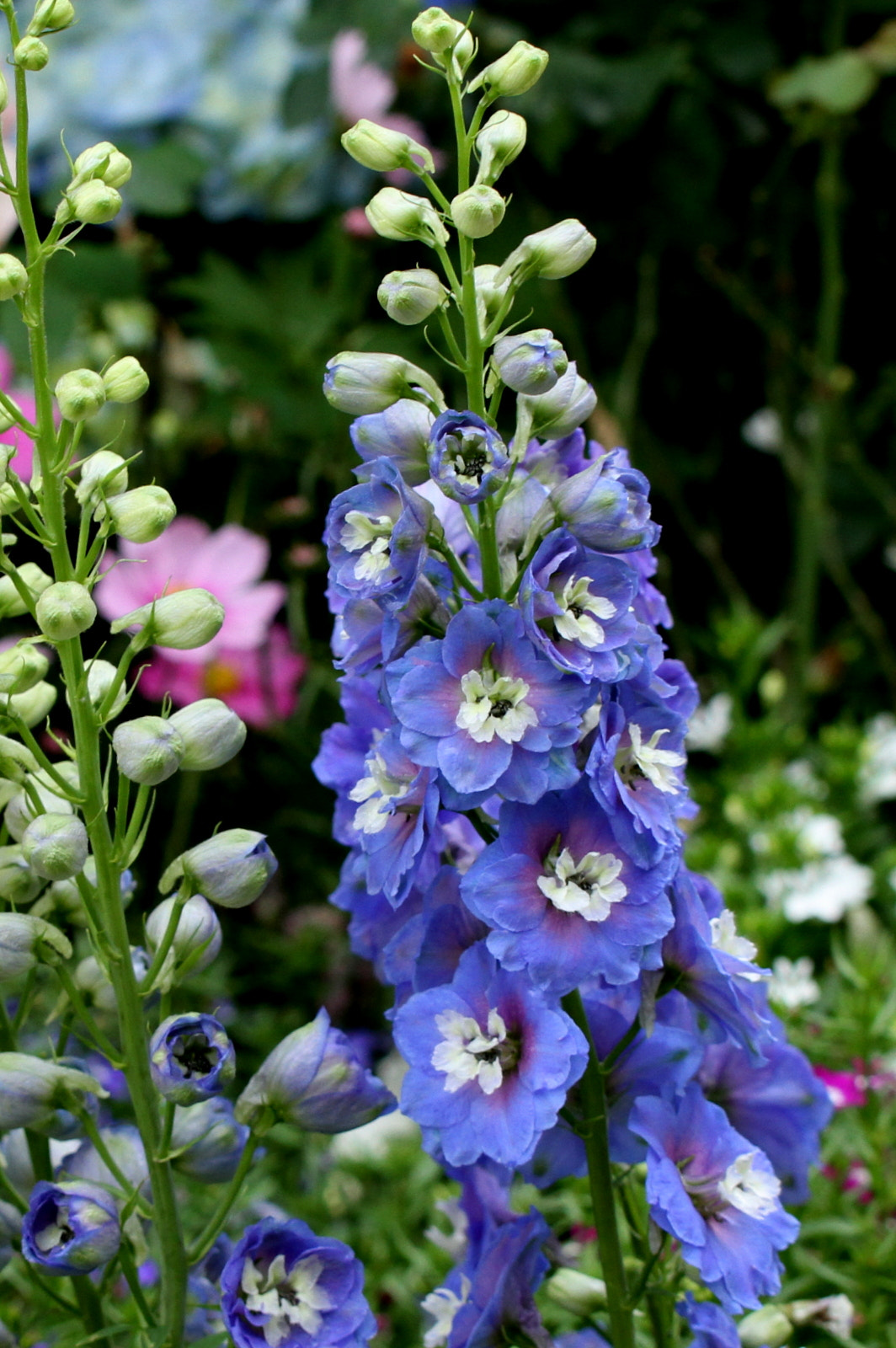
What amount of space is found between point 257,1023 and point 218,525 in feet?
1.68

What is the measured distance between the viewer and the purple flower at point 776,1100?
640mm

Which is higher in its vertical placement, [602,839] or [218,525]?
[602,839]

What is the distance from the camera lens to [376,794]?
57 centimetres

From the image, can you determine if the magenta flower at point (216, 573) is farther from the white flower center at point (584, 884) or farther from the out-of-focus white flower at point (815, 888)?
the white flower center at point (584, 884)

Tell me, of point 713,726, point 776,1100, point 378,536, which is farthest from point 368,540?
point 713,726

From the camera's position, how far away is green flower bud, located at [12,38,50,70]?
50cm

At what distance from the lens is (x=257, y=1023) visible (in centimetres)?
126

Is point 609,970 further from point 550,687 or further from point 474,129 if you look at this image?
point 474,129

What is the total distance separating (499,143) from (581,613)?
0.18m

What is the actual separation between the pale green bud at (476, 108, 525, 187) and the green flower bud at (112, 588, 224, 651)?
19cm

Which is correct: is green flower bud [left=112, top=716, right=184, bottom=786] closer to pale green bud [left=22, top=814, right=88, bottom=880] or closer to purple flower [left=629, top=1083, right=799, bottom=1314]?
pale green bud [left=22, top=814, right=88, bottom=880]

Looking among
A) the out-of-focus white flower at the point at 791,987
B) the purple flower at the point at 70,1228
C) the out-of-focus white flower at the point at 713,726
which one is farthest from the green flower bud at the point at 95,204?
the out-of-focus white flower at the point at 713,726

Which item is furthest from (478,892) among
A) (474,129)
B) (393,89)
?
(393,89)

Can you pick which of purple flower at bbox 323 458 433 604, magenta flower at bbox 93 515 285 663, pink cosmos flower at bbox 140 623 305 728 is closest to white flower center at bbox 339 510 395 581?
purple flower at bbox 323 458 433 604
